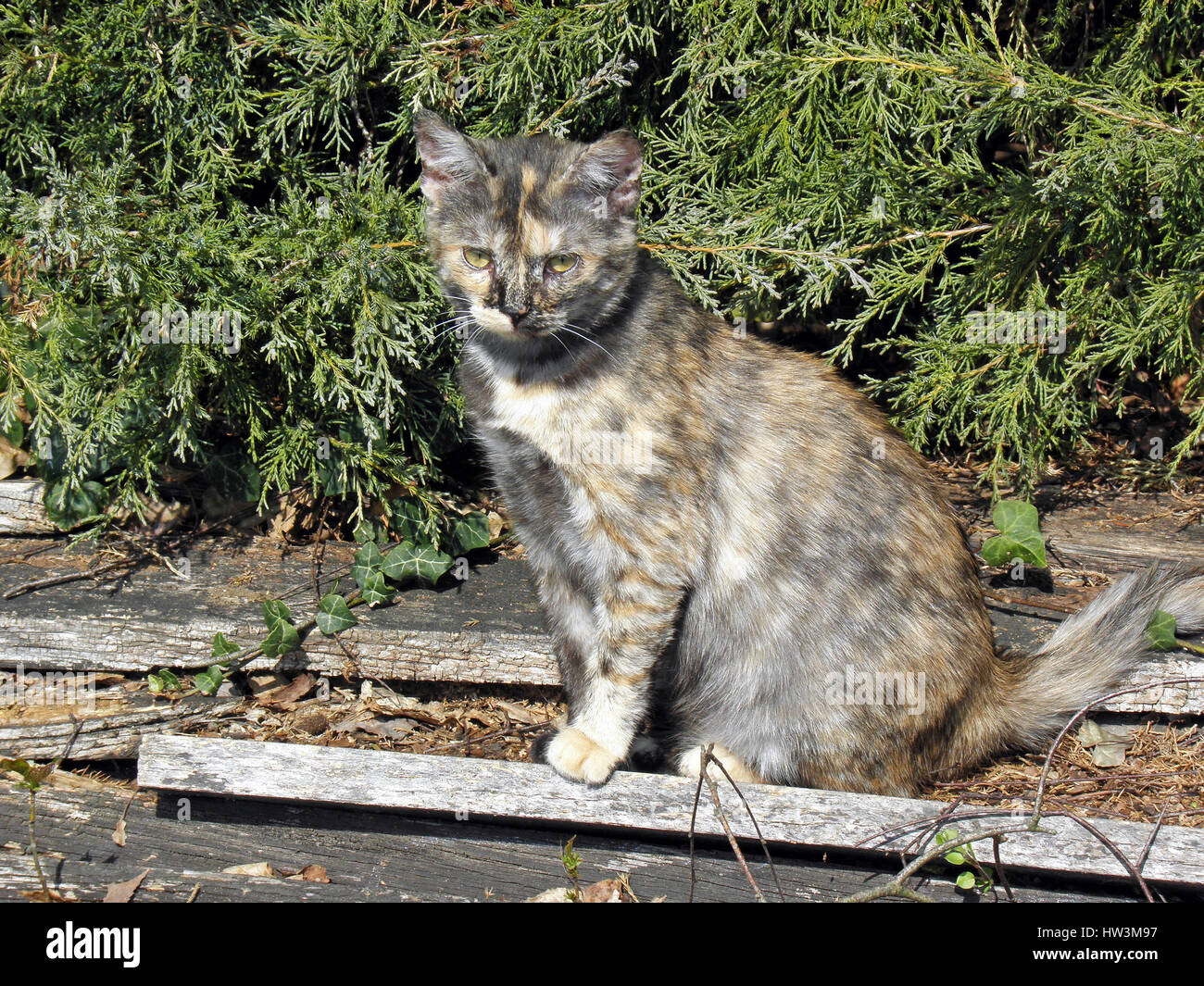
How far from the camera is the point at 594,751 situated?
3.18m

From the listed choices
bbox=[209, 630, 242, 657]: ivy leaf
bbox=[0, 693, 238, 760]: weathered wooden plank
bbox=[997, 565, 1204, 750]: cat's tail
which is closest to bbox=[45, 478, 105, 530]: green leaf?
Result: bbox=[0, 693, 238, 760]: weathered wooden plank

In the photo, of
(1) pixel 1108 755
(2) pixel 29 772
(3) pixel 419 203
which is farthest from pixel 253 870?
(1) pixel 1108 755

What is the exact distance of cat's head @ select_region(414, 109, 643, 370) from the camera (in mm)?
3104

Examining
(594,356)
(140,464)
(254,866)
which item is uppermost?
(594,356)

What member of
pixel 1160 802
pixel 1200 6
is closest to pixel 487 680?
pixel 1160 802

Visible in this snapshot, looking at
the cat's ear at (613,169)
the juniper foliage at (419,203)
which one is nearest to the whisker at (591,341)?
the cat's ear at (613,169)

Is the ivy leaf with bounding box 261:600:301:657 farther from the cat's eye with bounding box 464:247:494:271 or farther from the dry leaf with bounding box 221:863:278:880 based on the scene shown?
the cat's eye with bounding box 464:247:494:271

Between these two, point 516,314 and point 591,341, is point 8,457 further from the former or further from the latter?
point 591,341

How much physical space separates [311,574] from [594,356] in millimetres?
1734

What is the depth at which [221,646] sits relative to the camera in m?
3.75

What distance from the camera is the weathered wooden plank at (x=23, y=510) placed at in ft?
14.5

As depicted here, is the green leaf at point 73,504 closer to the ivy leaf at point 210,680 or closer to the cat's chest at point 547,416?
the ivy leaf at point 210,680
